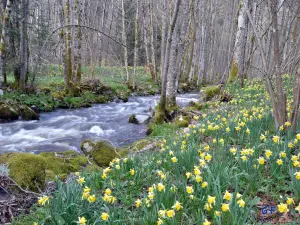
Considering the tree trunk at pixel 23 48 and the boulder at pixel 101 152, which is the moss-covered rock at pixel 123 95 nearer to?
the tree trunk at pixel 23 48

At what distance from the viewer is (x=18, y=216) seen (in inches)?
121

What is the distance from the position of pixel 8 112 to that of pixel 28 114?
63cm

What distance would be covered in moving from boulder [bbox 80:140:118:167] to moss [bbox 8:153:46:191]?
152cm

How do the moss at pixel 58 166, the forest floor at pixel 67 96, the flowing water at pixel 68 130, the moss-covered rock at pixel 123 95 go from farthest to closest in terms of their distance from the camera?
the moss-covered rock at pixel 123 95 < the forest floor at pixel 67 96 < the flowing water at pixel 68 130 < the moss at pixel 58 166

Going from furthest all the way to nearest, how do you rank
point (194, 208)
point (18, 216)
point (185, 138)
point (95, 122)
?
1. point (95, 122)
2. point (185, 138)
3. point (18, 216)
4. point (194, 208)

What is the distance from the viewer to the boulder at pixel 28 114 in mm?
10031

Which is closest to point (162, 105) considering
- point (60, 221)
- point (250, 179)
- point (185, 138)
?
point (185, 138)

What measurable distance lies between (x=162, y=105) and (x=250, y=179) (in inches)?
227

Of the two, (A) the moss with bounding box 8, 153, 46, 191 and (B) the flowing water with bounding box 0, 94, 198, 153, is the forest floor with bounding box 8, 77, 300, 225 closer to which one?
(A) the moss with bounding box 8, 153, 46, 191

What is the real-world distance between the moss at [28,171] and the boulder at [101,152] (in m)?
1.52

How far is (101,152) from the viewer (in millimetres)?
5703

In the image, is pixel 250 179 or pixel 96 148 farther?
pixel 96 148

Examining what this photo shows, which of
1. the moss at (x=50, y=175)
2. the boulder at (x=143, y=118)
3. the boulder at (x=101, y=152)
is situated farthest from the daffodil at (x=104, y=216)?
the boulder at (x=143, y=118)

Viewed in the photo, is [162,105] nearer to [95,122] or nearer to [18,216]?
[95,122]
